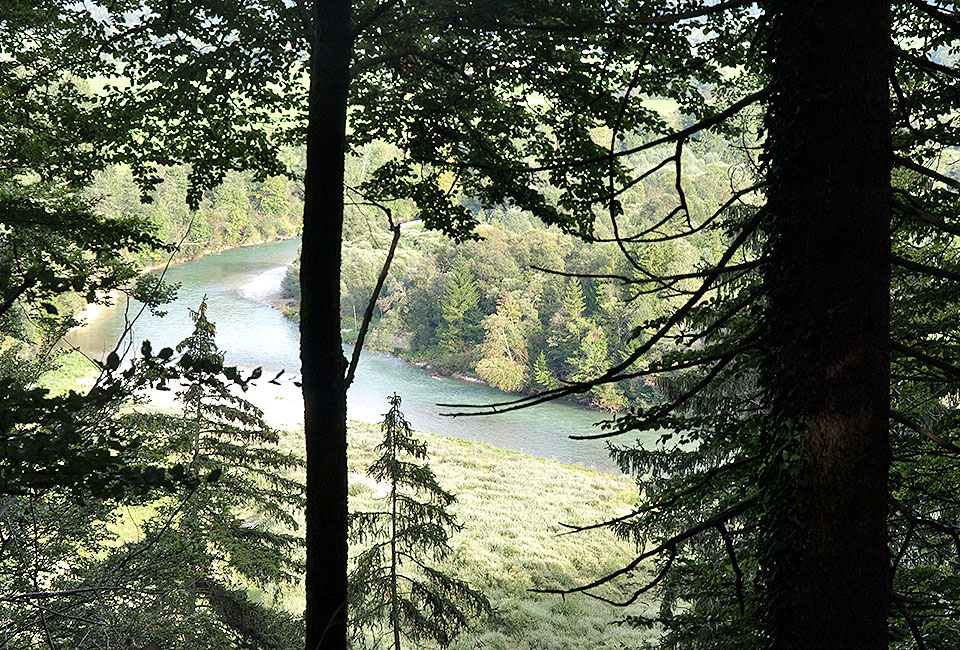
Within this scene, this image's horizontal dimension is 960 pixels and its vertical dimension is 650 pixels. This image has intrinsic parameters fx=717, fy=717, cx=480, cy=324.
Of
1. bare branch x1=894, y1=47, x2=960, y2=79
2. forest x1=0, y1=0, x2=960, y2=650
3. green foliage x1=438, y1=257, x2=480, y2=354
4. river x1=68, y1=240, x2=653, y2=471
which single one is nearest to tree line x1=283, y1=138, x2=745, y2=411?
green foliage x1=438, y1=257, x2=480, y2=354

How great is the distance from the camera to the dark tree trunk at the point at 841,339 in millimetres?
2137

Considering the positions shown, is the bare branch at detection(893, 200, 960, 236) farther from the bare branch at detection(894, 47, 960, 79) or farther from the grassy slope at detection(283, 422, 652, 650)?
the grassy slope at detection(283, 422, 652, 650)

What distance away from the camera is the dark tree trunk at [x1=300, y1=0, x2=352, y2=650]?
3.55m

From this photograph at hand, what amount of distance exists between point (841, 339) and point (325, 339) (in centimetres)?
241

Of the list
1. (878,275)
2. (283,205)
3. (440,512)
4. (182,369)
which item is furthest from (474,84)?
(283,205)

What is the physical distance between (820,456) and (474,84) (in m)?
3.58

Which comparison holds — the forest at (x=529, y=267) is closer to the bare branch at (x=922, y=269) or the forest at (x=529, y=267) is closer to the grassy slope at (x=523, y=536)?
the bare branch at (x=922, y=269)

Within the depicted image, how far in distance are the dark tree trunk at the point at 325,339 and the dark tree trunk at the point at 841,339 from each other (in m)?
2.17

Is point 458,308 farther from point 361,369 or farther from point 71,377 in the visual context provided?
point 71,377

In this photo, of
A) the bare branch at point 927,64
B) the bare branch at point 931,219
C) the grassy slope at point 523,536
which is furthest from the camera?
the grassy slope at point 523,536

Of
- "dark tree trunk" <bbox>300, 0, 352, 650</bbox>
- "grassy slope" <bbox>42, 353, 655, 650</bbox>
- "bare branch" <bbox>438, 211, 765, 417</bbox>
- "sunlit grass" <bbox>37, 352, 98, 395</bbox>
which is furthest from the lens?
"sunlit grass" <bbox>37, 352, 98, 395</bbox>

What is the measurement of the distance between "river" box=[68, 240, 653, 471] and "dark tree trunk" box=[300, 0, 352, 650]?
25.9m

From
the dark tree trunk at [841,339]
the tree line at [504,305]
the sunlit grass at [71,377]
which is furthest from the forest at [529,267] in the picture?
the tree line at [504,305]

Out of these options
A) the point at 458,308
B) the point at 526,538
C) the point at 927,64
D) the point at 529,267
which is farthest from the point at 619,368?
the point at 458,308
